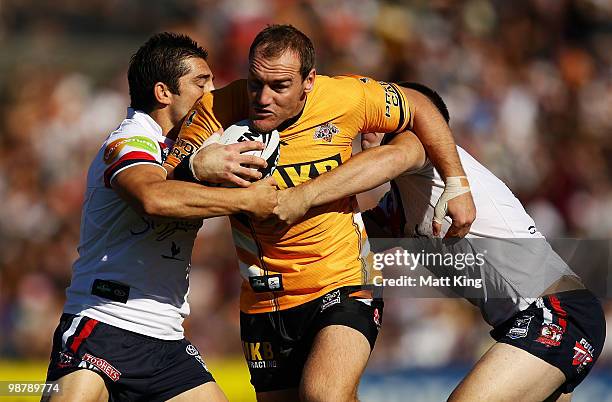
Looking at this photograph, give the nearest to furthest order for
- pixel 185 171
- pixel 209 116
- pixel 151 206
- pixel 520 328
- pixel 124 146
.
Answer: pixel 151 206 < pixel 185 171 < pixel 124 146 < pixel 209 116 < pixel 520 328

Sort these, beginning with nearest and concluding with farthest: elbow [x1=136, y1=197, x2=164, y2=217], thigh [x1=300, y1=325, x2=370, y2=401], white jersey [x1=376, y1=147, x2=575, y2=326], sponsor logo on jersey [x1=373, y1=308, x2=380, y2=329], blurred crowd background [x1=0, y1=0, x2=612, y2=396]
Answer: elbow [x1=136, y1=197, x2=164, y2=217], thigh [x1=300, y1=325, x2=370, y2=401], sponsor logo on jersey [x1=373, y1=308, x2=380, y2=329], white jersey [x1=376, y1=147, x2=575, y2=326], blurred crowd background [x1=0, y1=0, x2=612, y2=396]

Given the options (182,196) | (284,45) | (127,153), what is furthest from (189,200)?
(284,45)

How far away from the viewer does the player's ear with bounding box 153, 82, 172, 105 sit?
5.60 m

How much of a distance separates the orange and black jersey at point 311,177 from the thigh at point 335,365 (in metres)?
0.34

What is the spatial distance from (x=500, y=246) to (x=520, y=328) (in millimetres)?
514

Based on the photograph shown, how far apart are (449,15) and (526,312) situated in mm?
7444

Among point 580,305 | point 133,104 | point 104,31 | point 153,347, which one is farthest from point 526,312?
point 104,31

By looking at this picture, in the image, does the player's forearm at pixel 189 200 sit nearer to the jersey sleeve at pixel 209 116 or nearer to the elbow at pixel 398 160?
the jersey sleeve at pixel 209 116

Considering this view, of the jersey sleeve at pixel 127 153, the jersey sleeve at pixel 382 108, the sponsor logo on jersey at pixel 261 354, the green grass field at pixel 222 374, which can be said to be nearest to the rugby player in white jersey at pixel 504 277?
the jersey sleeve at pixel 382 108

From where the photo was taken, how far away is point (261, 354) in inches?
219

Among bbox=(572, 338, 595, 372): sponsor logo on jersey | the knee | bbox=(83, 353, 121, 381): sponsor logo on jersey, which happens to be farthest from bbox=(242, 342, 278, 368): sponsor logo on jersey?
bbox=(572, 338, 595, 372): sponsor logo on jersey

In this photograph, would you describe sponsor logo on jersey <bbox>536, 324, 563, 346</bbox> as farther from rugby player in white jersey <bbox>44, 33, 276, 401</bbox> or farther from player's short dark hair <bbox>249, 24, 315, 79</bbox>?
player's short dark hair <bbox>249, 24, 315, 79</bbox>

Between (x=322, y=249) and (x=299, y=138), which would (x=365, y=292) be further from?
(x=299, y=138)

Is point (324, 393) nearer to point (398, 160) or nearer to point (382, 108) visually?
point (398, 160)
